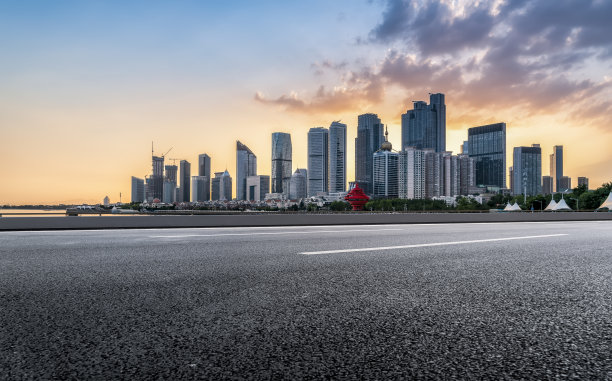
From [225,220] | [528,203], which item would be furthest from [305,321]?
[528,203]

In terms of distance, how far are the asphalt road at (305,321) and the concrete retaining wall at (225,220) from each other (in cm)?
1284

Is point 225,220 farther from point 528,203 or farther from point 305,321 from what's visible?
point 528,203

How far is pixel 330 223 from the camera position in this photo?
71.7 ft

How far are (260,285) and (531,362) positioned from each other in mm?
2646

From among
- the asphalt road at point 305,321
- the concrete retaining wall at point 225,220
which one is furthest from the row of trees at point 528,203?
the asphalt road at point 305,321

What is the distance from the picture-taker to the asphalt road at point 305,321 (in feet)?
6.47

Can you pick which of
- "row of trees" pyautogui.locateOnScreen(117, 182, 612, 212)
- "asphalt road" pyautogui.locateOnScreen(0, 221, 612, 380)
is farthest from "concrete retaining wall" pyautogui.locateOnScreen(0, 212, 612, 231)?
"row of trees" pyautogui.locateOnScreen(117, 182, 612, 212)

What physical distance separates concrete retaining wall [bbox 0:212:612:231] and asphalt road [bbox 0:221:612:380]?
12.8m

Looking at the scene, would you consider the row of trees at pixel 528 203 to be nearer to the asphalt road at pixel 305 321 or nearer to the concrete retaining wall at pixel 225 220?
the concrete retaining wall at pixel 225 220

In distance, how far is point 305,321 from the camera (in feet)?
9.05

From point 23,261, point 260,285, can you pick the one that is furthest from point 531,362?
point 23,261

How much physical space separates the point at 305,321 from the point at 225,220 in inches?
697

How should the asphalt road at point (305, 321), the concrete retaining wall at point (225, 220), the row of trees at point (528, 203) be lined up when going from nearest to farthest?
1. the asphalt road at point (305, 321)
2. the concrete retaining wall at point (225, 220)
3. the row of trees at point (528, 203)

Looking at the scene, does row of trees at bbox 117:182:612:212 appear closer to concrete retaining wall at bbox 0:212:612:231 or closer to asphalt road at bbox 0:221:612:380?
concrete retaining wall at bbox 0:212:612:231
